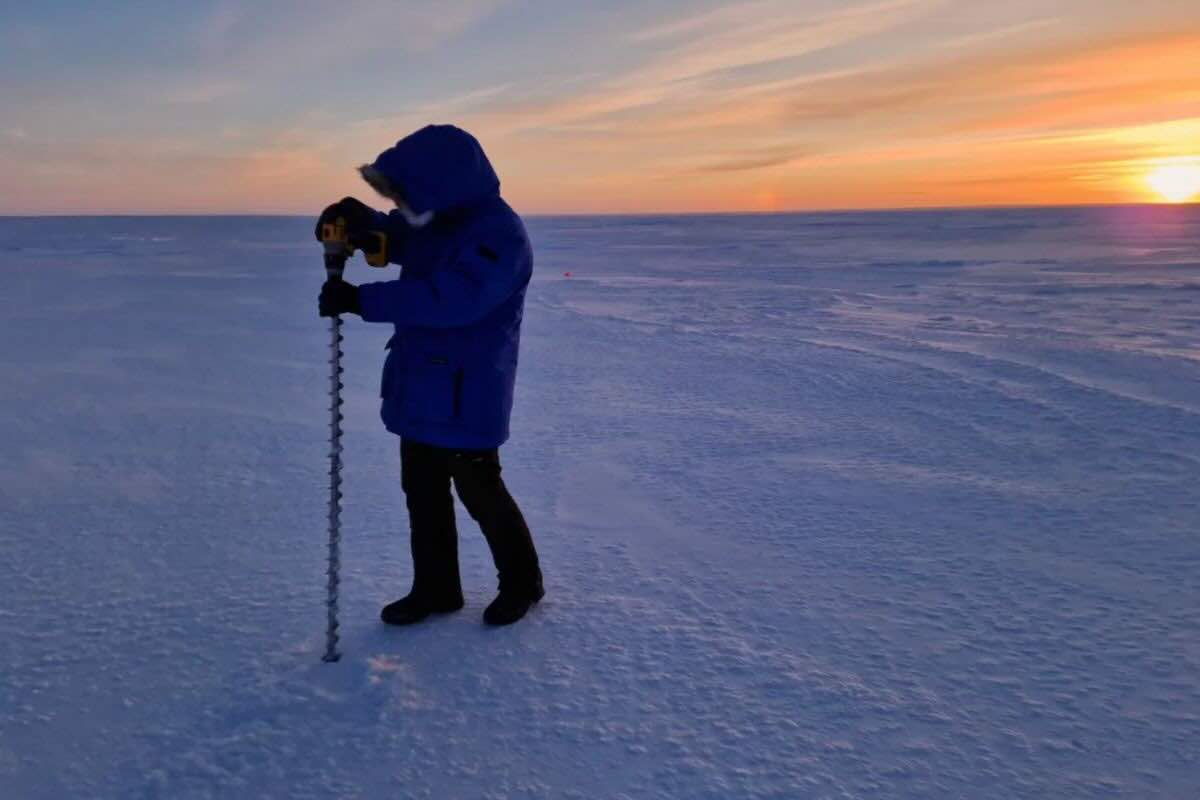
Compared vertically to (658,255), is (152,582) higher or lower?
lower

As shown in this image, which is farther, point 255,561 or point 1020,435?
point 1020,435

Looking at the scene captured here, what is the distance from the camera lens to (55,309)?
1133 centimetres

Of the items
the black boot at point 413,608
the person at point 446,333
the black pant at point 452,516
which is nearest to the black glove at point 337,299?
the person at point 446,333

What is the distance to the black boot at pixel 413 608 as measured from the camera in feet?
9.68

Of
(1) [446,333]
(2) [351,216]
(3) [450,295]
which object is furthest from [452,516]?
(2) [351,216]

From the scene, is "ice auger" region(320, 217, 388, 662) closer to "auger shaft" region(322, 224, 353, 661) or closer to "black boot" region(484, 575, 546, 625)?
"auger shaft" region(322, 224, 353, 661)

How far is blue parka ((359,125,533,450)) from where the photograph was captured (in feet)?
8.26

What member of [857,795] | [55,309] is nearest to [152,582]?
[857,795]

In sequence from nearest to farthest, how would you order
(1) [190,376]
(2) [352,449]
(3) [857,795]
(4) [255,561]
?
(3) [857,795] < (4) [255,561] < (2) [352,449] < (1) [190,376]

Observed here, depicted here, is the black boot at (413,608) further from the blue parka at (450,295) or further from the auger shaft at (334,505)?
the blue parka at (450,295)

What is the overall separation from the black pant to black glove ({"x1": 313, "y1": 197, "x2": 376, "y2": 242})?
0.71 meters

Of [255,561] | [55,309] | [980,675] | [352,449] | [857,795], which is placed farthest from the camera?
[55,309]

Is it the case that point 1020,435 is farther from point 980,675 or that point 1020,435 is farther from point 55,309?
point 55,309

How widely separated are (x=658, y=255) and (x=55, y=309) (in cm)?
2083
